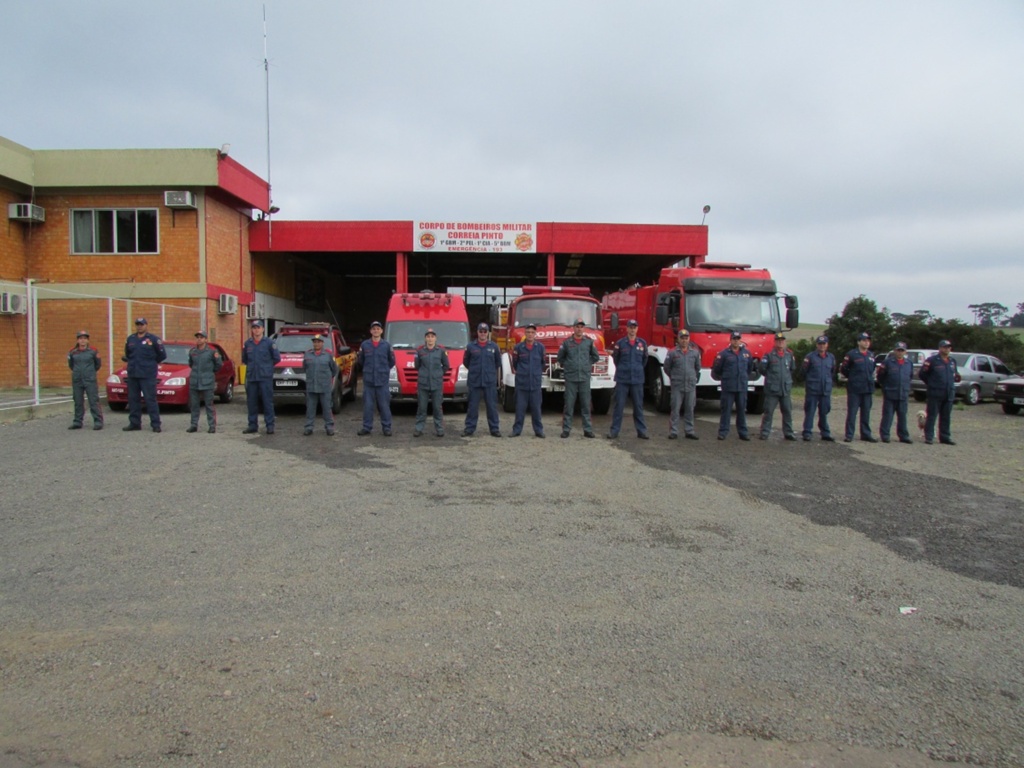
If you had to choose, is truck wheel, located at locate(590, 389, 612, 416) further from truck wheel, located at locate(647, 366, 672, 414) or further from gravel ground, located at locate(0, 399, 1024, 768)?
gravel ground, located at locate(0, 399, 1024, 768)

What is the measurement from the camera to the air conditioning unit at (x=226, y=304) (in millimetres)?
21750

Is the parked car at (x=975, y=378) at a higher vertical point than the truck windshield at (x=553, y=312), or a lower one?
lower

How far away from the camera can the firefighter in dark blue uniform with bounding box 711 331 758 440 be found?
12.2 m

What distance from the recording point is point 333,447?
34.9ft

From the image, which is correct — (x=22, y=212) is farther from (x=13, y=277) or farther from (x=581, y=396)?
(x=581, y=396)

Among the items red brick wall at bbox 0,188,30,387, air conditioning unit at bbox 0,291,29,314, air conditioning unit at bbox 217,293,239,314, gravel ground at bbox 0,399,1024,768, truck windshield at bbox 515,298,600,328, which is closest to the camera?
gravel ground at bbox 0,399,1024,768

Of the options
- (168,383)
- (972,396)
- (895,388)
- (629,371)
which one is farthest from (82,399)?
(972,396)

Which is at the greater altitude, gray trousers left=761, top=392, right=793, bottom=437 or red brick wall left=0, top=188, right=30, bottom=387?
red brick wall left=0, top=188, right=30, bottom=387

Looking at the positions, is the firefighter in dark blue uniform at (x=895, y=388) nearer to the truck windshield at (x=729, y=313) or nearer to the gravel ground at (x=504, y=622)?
the truck windshield at (x=729, y=313)

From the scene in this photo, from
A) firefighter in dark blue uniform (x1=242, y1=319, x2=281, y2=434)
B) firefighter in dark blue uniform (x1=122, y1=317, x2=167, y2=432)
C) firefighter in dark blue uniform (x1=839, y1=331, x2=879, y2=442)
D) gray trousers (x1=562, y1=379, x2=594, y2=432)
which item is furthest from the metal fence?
firefighter in dark blue uniform (x1=839, y1=331, x2=879, y2=442)

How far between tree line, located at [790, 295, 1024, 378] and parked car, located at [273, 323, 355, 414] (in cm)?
2462

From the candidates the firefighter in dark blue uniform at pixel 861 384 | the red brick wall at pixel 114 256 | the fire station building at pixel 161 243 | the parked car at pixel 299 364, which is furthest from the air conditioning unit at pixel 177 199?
the firefighter in dark blue uniform at pixel 861 384

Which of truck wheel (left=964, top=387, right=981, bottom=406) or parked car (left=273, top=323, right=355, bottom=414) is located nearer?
parked car (left=273, top=323, right=355, bottom=414)

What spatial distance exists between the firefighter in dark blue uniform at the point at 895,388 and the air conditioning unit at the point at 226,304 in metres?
18.3
